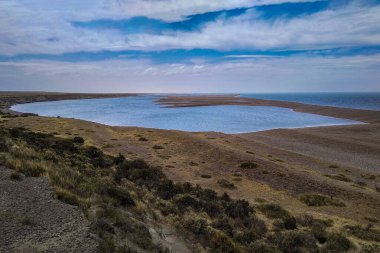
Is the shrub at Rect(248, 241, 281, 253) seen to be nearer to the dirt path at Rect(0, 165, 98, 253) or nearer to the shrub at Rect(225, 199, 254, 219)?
the shrub at Rect(225, 199, 254, 219)

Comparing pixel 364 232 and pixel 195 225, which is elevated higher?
pixel 195 225

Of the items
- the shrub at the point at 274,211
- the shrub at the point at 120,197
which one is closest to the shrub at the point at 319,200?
the shrub at the point at 274,211

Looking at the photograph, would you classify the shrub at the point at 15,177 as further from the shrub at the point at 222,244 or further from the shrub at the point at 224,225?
the shrub at the point at 224,225

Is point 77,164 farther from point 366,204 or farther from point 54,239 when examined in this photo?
point 366,204

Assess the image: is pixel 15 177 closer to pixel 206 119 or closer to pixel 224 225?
pixel 224 225

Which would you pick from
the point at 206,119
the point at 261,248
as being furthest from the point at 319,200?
the point at 206,119

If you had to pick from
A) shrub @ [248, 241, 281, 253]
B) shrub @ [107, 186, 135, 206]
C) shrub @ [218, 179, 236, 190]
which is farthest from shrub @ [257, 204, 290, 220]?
shrub @ [107, 186, 135, 206]
